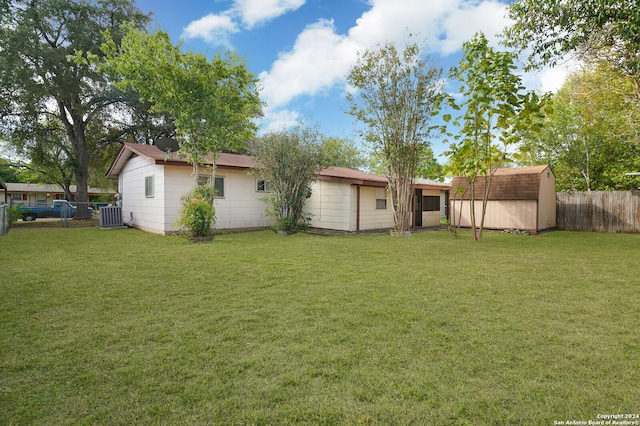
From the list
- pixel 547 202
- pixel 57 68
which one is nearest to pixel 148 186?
pixel 57 68

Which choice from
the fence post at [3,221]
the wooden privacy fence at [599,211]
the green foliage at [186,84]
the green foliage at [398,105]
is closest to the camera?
the green foliage at [186,84]

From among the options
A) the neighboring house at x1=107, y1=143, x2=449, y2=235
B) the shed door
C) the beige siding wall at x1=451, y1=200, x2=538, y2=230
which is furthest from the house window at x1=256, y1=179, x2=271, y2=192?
the beige siding wall at x1=451, y1=200, x2=538, y2=230

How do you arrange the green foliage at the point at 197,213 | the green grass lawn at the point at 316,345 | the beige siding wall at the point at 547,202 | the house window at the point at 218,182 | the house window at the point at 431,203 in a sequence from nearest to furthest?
the green grass lawn at the point at 316,345 → the green foliage at the point at 197,213 → the house window at the point at 218,182 → the beige siding wall at the point at 547,202 → the house window at the point at 431,203

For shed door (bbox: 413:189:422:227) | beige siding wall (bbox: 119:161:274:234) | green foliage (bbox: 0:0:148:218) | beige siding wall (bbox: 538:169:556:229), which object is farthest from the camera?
shed door (bbox: 413:189:422:227)

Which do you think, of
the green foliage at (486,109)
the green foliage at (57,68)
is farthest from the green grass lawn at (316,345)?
the green foliage at (57,68)

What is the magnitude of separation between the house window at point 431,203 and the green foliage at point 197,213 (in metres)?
10.5

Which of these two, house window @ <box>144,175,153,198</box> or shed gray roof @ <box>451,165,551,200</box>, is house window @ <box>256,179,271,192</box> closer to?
house window @ <box>144,175,153,198</box>

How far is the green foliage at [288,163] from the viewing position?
12.0m

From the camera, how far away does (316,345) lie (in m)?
2.96

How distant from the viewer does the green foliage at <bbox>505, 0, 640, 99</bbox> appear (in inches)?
293

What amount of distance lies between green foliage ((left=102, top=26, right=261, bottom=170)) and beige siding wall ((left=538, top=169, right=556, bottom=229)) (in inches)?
493

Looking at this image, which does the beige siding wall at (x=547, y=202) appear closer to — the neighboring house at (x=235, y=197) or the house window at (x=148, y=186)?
the neighboring house at (x=235, y=197)

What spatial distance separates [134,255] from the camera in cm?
762

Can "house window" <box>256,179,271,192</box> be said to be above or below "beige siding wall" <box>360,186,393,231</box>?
above
